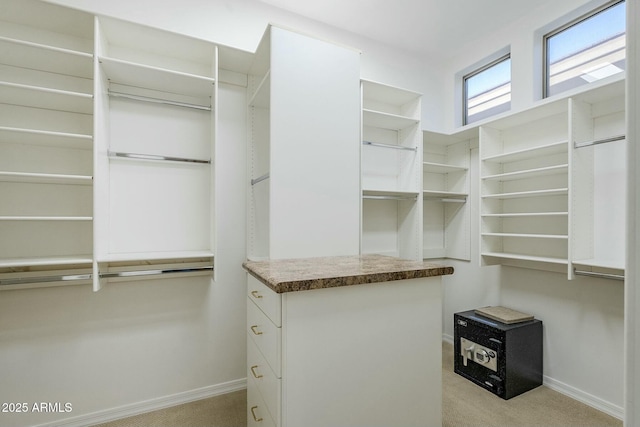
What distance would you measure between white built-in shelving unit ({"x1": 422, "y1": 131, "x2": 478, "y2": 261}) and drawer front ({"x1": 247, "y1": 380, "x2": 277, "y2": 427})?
7.23 feet

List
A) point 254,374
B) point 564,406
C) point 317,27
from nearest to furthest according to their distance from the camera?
point 254,374, point 564,406, point 317,27

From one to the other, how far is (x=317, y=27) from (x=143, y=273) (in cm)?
246

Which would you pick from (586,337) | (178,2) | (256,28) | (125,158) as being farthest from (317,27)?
(586,337)

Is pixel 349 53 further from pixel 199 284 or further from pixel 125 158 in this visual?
pixel 199 284

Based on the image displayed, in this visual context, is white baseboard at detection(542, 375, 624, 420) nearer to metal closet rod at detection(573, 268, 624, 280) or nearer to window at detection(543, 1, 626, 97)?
metal closet rod at detection(573, 268, 624, 280)

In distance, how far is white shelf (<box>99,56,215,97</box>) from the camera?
1.79 m

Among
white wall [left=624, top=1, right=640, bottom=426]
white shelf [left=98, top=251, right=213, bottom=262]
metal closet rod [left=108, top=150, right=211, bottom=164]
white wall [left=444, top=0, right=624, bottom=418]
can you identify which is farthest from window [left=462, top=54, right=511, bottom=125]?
white shelf [left=98, top=251, right=213, bottom=262]

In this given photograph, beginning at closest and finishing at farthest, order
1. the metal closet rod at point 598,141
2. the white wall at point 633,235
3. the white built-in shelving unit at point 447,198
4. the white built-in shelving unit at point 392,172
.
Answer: the white wall at point 633,235 < the metal closet rod at point 598,141 < the white built-in shelving unit at point 392,172 < the white built-in shelving unit at point 447,198

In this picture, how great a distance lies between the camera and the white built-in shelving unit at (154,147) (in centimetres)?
187

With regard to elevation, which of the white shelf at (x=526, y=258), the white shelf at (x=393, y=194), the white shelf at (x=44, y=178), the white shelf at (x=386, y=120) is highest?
the white shelf at (x=386, y=120)

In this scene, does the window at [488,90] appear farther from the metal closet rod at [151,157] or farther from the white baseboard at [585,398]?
the metal closet rod at [151,157]

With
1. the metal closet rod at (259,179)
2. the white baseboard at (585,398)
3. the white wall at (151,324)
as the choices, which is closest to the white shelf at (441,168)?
the metal closet rod at (259,179)

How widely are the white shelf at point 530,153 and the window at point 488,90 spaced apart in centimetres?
62

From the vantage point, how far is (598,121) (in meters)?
2.12
